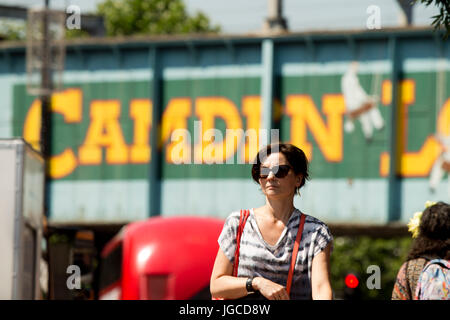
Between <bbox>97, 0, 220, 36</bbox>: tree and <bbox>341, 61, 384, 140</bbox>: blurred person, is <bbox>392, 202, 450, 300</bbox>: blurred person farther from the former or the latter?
<bbox>97, 0, 220, 36</bbox>: tree

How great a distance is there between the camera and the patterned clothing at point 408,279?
7160mm

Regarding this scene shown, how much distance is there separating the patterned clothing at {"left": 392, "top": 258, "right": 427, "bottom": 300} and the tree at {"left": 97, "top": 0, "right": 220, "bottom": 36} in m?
54.0

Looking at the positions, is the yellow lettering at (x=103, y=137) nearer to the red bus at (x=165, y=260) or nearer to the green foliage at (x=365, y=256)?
the green foliage at (x=365, y=256)

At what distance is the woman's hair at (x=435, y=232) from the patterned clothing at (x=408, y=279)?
0.21 feet

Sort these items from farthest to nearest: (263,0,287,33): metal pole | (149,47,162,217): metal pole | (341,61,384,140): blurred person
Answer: (263,0,287,33): metal pole → (149,47,162,217): metal pole → (341,61,384,140): blurred person

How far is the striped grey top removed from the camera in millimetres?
5949

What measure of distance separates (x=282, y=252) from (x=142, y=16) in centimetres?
5795

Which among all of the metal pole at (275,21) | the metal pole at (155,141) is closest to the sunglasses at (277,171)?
the metal pole at (155,141)

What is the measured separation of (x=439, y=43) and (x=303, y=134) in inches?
177

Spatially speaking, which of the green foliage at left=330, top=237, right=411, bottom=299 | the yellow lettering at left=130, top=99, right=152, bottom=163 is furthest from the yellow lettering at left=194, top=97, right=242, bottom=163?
the green foliage at left=330, top=237, right=411, bottom=299

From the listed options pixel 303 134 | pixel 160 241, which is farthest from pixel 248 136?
pixel 160 241

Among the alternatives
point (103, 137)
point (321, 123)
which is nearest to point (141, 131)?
point (103, 137)
